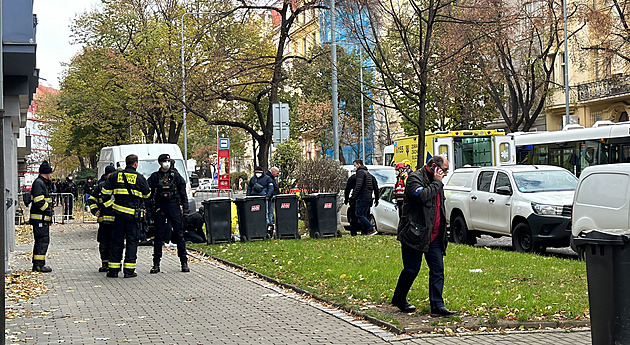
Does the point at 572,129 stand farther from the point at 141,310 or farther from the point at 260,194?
the point at 141,310

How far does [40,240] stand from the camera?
15477 mm

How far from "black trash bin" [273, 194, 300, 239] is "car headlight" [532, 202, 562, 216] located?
6.07 meters

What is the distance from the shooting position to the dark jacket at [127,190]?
14.3m

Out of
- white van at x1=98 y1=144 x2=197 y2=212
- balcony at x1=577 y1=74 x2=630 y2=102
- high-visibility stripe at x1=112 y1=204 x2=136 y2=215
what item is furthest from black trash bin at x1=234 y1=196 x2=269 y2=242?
balcony at x1=577 y1=74 x2=630 y2=102

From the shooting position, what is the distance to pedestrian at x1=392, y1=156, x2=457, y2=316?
942 cm

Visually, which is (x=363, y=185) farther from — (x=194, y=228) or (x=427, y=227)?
(x=427, y=227)

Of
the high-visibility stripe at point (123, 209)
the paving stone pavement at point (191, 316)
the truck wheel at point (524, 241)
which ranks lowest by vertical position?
the paving stone pavement at point (191, 316)

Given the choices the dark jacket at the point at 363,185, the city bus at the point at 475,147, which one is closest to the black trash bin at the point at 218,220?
the dark jacket at the point at 363,185

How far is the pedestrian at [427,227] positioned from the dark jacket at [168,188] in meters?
5.95

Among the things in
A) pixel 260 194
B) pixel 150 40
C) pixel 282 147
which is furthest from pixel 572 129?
pixel 150 40

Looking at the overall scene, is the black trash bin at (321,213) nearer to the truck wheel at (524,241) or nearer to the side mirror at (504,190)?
the side mirror at (504,190)

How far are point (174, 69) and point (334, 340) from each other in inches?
1449

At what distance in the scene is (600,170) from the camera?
41.0 ft

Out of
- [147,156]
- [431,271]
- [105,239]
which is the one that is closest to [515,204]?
[105,239]
